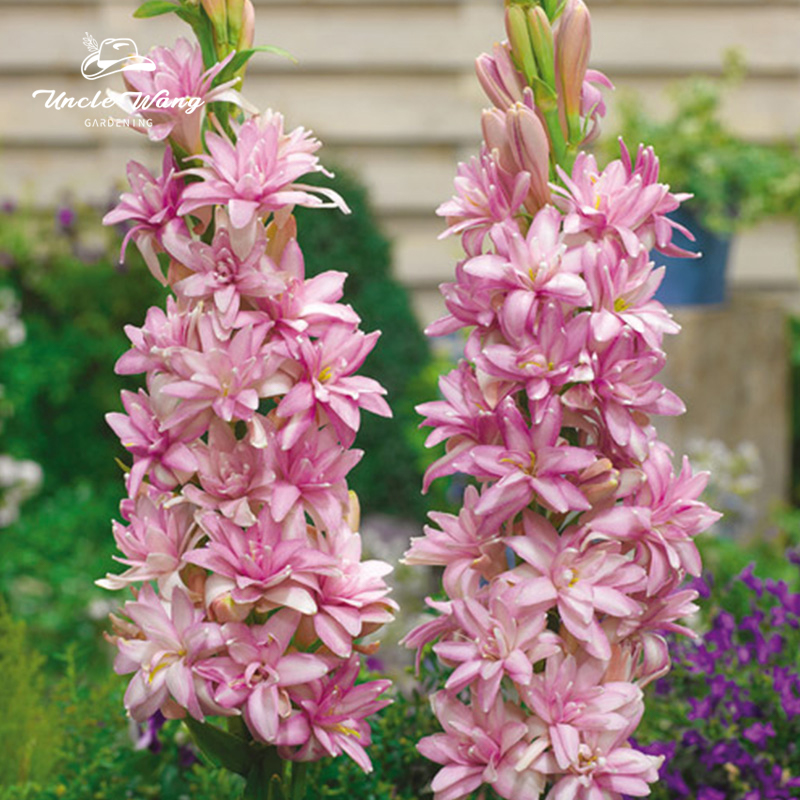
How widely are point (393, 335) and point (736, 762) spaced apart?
2.97 metres

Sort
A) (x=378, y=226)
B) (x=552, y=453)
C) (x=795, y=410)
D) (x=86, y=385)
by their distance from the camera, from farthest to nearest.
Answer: (x=795, y=410)
(x=86, y=385)
(x=378, y=226)
(x=552, y=453)

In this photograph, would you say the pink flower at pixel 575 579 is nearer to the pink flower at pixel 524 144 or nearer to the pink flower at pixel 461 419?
→ the pink flower at pixel 461 419

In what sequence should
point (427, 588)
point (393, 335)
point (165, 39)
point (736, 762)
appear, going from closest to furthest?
point (736, 762), point (427, 588), point (393, 335), point (165, 39)

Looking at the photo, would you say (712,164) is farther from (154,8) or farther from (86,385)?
(154,8)

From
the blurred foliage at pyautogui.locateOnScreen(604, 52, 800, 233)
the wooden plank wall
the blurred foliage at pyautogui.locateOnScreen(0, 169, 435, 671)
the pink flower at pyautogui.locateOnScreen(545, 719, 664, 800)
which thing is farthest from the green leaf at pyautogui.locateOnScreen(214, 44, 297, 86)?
the wooden plank wall

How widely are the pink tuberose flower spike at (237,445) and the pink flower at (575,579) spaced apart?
0.17ft

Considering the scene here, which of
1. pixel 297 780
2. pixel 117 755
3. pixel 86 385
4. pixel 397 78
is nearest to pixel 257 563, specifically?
pixel 297 780

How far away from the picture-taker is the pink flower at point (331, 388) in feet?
3.62

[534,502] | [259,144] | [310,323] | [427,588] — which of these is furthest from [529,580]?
[427,588]

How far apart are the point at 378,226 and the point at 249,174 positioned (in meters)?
3.72

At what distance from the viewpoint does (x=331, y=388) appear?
1.12 metres

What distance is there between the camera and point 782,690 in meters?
1.51

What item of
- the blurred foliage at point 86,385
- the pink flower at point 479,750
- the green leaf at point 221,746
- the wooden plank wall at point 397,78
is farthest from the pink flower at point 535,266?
the wooden plank wall at point 397,78

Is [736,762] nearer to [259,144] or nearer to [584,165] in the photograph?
[584,165]
